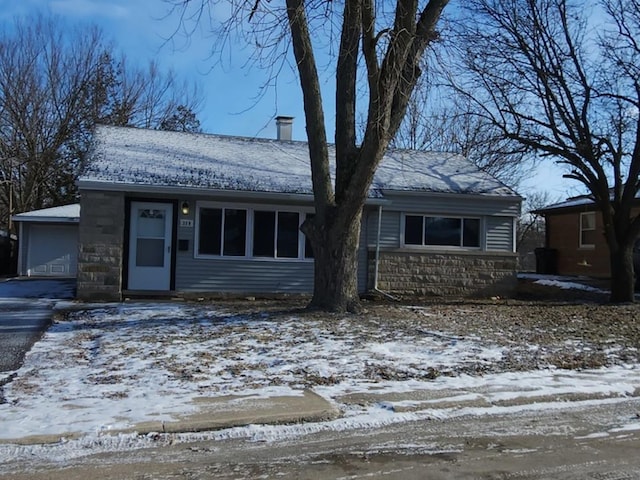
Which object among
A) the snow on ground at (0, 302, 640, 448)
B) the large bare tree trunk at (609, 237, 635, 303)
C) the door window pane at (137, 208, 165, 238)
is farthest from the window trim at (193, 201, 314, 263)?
the large bare tree trunk at (609, 237, 635, 303)

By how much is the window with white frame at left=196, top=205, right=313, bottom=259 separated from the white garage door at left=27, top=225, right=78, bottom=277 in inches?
412

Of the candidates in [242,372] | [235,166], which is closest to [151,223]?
[235,166]

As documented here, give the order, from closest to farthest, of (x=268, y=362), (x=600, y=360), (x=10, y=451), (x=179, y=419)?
1. (x=10, y=451)
2. (x=179, y=419)
3. (x=268, y=362)
4. (x=600, y=360)

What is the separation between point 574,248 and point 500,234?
8.42m

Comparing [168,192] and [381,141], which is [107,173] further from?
[381,141]

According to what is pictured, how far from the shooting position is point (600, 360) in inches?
337

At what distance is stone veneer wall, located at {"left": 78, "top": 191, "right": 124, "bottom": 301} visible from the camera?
1400 cm

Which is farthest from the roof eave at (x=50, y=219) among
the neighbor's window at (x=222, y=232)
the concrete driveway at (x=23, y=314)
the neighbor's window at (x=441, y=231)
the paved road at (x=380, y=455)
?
the paved road at (x=380, y=455)

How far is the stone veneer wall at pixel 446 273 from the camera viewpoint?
650 inches

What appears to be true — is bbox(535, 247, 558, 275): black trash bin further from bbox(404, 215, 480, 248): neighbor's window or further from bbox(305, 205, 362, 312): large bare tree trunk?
bbox(305, 205, 362, 312): large bare tree trunk

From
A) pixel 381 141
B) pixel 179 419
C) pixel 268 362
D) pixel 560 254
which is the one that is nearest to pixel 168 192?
pixel 381 141

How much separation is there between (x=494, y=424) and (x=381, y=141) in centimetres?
595

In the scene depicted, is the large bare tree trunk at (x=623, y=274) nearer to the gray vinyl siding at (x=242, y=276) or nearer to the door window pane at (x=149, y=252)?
the gray vinyl siding at (x=242, y=276)

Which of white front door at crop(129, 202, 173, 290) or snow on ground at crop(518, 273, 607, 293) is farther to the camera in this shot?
snow on ground at crop(518, 273, 607, 293)
